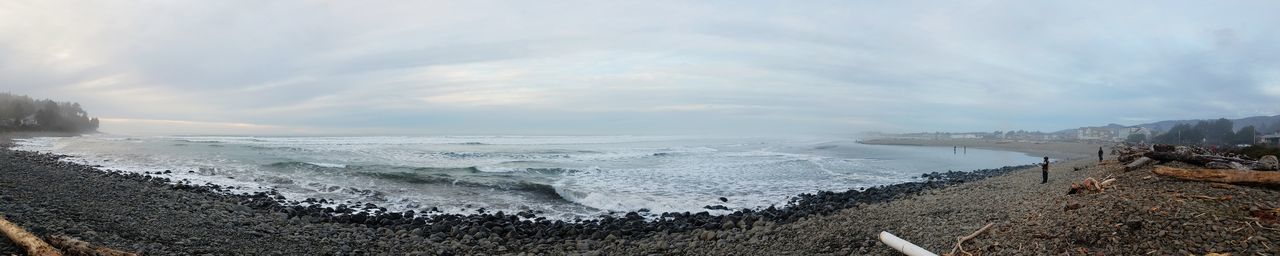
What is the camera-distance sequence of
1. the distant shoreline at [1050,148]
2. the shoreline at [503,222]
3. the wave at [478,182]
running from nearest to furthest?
the shoreline at [503,222]
the wave at [478,182]
the distant shoreline at [1050,148]

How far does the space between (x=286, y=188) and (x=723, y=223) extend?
12.1 meters

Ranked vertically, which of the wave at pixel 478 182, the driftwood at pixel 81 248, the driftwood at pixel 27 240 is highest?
the driftwood at pixel 27 240

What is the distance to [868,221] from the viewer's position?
7.16 meters

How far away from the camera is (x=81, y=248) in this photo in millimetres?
5266

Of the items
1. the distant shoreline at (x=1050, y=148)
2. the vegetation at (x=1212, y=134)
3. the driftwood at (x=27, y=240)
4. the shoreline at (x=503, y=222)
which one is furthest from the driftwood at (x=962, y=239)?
the vegetation at (x=1212, y=134)

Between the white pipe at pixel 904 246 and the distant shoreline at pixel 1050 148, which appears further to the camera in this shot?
the distant shoreline at pixel 1050 148

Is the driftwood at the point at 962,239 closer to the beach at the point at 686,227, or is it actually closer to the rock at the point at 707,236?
the beach at the point at 686,227

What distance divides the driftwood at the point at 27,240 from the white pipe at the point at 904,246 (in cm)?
738

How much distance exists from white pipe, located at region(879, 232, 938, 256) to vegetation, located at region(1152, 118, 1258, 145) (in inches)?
2517

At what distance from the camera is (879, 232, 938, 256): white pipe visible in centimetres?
508

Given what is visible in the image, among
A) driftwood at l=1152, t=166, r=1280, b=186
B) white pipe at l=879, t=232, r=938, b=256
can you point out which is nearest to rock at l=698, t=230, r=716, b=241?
white pipe at l=879, t=232, r=938, b=256

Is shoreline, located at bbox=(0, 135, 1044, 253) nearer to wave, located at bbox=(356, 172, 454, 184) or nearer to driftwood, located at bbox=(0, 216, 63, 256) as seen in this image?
driftwood, located at bbox=(0, 216, 63, 256)

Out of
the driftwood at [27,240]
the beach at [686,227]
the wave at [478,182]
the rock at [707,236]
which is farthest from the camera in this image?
the wave at [478,182]

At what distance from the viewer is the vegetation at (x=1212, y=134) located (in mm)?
51375
